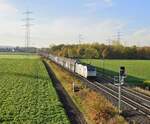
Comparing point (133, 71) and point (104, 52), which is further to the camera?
point (104, 52)

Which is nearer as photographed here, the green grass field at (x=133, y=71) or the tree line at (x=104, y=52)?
the green grass field at (x=133, y=71)

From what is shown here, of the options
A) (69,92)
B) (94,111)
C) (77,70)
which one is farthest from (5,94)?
(77,70)

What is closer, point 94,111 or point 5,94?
point 94,111

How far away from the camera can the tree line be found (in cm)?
16262

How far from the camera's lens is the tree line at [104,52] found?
16262cm

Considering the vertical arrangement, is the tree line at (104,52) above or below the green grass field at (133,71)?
above

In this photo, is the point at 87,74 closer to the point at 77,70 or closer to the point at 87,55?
the point at 77,70

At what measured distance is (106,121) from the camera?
78.4 ft

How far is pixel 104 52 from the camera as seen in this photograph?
557ft

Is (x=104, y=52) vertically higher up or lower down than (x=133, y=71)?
higher up

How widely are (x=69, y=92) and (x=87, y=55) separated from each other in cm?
11705

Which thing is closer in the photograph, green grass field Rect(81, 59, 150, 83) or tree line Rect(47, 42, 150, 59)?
green grass field Rect(81, 59, 150, 83)

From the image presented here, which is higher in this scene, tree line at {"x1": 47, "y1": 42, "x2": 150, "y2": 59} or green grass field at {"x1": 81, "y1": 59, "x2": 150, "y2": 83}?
tree line at {"x1": 47, "y1": 42, "x2": 150, "y2": 59}

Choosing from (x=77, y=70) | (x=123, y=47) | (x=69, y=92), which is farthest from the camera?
(x=123, y=47)
